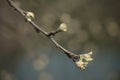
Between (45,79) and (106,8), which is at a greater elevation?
(106,8)

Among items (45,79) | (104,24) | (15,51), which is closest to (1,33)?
(15,51)

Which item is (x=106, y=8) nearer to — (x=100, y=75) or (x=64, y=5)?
(x=64, y=5)

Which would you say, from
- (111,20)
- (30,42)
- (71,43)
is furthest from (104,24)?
(30,42)

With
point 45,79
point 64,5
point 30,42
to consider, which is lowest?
point 45,79

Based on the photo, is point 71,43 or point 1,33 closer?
point 1,33

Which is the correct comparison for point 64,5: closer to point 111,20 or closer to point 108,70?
point 111,20

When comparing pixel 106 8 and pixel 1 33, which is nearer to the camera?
pixel 1 33
